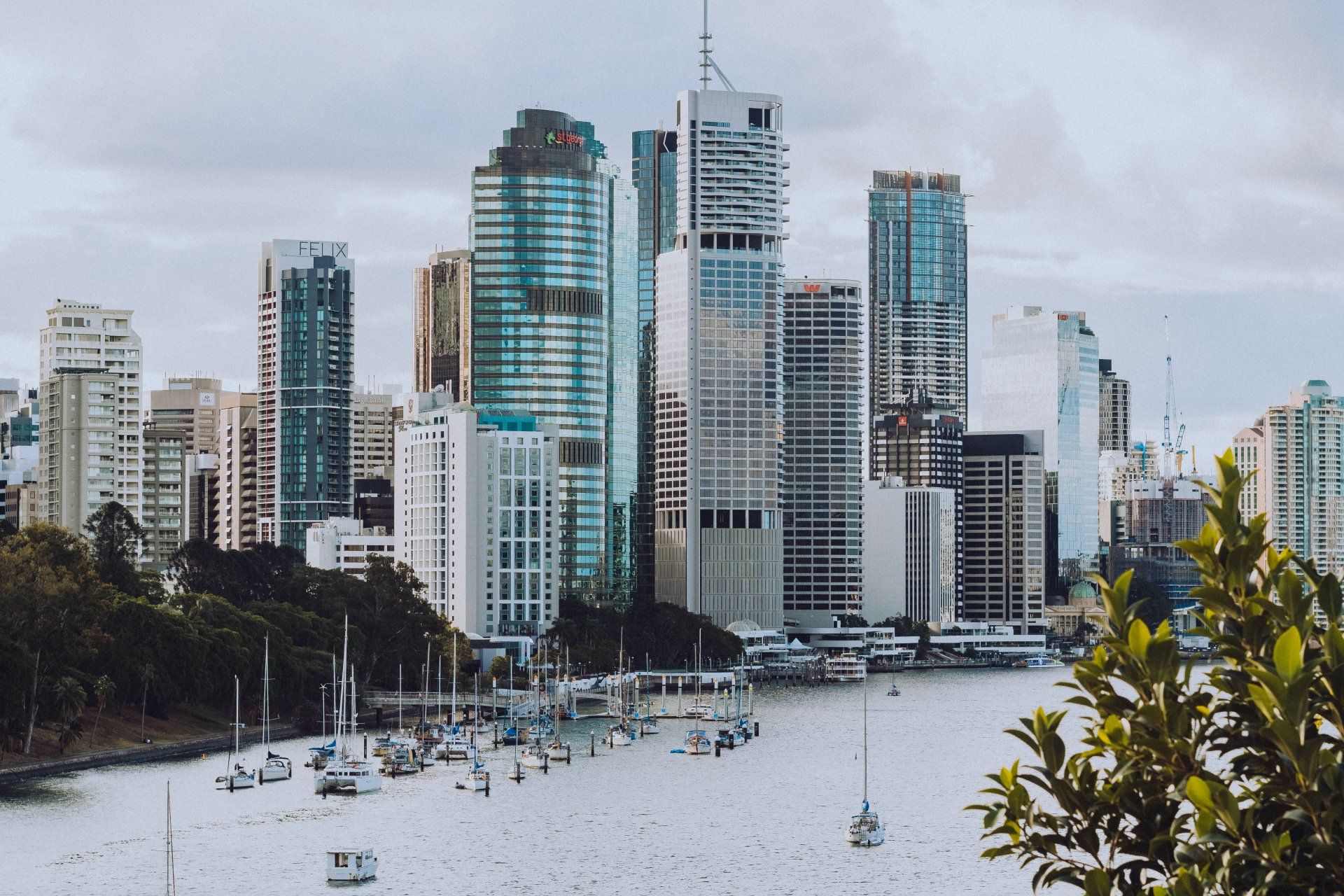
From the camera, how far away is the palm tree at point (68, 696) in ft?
410

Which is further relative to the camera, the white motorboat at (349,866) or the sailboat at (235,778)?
the sailboat at (235,778)

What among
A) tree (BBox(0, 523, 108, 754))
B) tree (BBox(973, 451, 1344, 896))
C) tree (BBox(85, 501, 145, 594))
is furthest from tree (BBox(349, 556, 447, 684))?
tree (BBox(973, 451, 1344, 896))

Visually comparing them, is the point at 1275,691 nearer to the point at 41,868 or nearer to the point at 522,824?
the point at 41,868

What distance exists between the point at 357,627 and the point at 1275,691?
586 feet

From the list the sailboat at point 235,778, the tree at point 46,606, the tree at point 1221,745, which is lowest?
the sailboat at point 235,778

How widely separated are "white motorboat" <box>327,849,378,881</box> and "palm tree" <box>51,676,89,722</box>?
39.9 meters

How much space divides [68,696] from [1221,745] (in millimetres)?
115780

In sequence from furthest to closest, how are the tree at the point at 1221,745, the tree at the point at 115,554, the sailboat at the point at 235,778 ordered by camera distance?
the tree at the point at 115,554 → the sailboat at the point at 235,778 → the tree at the point at 1221,745

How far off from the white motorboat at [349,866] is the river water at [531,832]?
31.9 inches

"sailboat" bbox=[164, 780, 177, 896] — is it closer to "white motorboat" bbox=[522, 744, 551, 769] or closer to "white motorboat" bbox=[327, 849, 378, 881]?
"white motorboat" bbox=[327, 849, 378, 881]

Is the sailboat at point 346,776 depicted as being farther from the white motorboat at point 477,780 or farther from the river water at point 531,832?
the white motorboat at point 477,780

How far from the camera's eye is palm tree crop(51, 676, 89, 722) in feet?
410

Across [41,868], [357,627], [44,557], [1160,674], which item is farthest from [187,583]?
[1160,674]

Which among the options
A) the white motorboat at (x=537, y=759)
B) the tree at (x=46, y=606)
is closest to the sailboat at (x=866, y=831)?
the white motorboat at (x=537, y=759)
